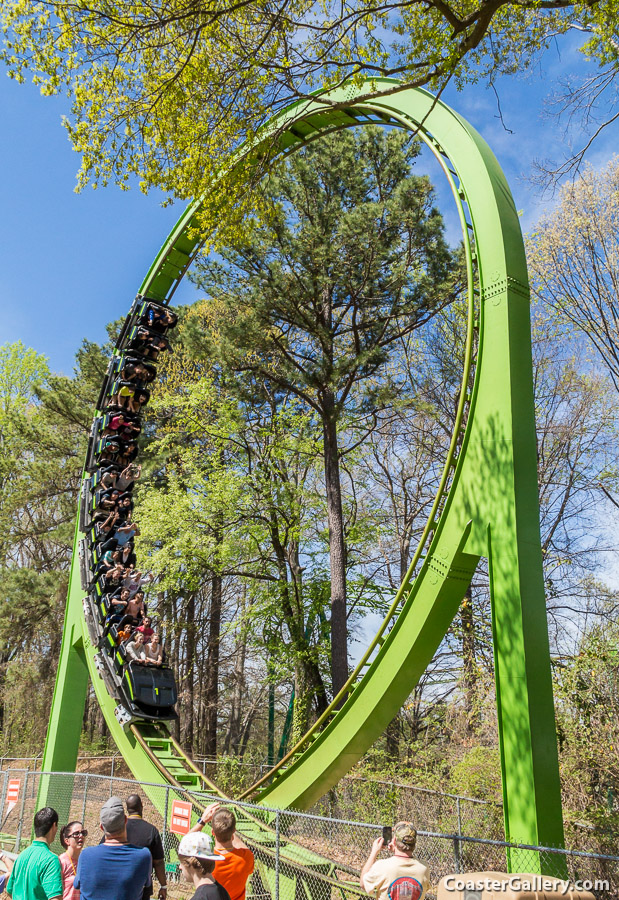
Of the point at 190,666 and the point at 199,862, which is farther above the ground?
the point at 190,666

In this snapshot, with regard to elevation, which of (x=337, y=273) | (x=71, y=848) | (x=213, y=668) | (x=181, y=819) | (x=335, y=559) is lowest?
(x=181, y=819)

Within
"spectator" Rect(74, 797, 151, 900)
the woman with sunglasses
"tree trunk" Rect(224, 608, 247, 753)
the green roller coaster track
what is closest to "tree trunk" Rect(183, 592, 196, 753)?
"tree trunk" Rect(224, 608, 247, 753)

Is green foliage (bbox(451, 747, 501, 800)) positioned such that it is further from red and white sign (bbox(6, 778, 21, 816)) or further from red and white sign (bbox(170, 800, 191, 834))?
red and white sign (bbox(6, 778, 21, 816))

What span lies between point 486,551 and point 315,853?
3406 mm

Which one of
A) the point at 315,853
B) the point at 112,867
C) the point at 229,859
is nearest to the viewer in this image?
A: the point at 112,867

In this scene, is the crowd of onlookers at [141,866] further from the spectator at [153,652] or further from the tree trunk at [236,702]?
the tree trunk at [236,702]

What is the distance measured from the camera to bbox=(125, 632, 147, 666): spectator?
10055 mm

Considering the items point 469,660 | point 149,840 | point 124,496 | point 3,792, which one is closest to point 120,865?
point 149,840

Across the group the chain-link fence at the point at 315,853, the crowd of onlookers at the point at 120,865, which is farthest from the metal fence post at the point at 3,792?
the crowd of onlookers at the point at 120,865

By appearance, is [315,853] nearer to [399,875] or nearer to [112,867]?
[399,875]

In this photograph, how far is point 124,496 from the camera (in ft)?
39.8

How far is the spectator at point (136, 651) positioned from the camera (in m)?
10.1

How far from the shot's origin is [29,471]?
2322 cm

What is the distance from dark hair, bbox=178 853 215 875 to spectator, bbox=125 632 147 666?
769cm
